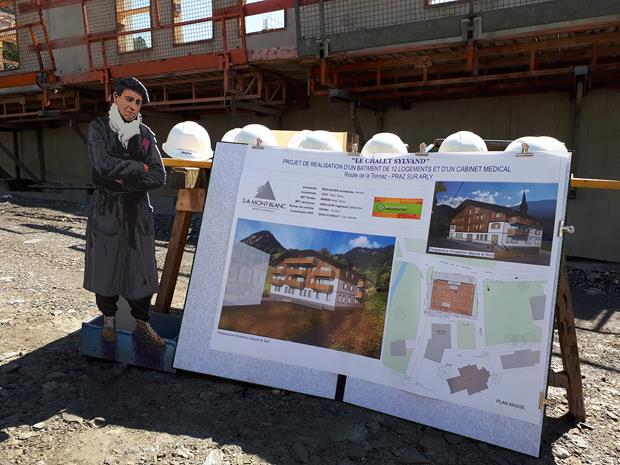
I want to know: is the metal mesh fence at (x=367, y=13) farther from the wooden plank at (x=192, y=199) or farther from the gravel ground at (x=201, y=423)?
the gravel ground at (x=201, y=423)

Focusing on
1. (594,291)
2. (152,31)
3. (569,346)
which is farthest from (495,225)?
(152,31)

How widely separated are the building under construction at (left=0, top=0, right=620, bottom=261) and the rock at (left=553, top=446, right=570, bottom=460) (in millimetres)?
6285

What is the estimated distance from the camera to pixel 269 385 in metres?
2.95

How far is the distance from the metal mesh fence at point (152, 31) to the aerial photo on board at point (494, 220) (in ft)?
26.5

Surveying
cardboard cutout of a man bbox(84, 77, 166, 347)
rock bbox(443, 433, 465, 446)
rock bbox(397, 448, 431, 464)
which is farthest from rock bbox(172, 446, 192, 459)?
rock bbox(443, 433, 465, 446)

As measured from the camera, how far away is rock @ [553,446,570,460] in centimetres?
258

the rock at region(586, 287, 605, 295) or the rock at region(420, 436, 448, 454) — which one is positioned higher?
the rock at region(420, 436, 448, 454)

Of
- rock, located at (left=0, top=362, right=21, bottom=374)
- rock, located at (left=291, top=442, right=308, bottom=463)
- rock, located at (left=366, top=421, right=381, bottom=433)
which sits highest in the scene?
rock, located at (left=366, top=421, right=381, bottom=433)

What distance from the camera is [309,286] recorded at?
294cm

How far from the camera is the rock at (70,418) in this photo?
2783mm

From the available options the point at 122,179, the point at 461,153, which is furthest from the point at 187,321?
the point at 461,153

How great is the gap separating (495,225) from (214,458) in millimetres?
2035

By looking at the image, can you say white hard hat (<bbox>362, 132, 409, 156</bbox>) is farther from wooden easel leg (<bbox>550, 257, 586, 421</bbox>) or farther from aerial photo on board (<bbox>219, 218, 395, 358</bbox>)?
wooden easel leg (<bbox>550, 257, 586, 421</bbox>)

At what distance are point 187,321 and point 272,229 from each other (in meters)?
0.89
